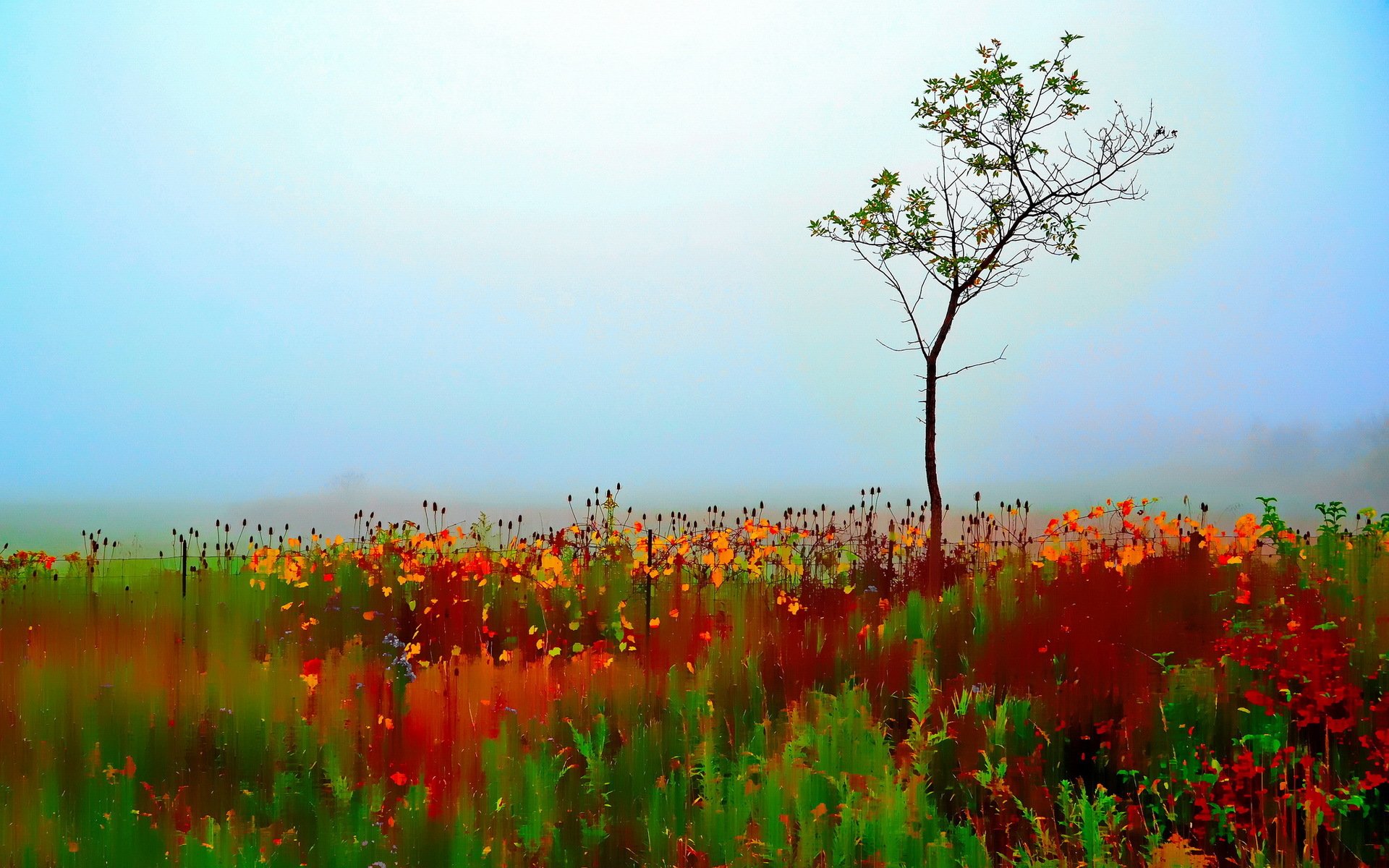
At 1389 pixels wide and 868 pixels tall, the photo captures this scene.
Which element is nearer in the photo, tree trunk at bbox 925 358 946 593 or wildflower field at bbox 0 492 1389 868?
wildflower field at bbox 0 492 1389 868

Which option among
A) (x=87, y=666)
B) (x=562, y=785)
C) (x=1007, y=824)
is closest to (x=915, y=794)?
(x=1007, y=824)

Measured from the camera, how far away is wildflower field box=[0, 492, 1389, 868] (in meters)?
4.44

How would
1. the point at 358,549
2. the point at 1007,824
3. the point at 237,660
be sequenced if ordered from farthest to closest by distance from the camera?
the point at 358,549, the point at 237,660, the point at 1007,824

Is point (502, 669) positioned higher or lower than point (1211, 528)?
lower

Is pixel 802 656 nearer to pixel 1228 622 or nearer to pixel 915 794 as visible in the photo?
pixel 915 794

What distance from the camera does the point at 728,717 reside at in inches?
235

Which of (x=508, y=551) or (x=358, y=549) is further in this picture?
(x=358, y=549)

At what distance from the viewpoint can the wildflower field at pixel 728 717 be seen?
444cm

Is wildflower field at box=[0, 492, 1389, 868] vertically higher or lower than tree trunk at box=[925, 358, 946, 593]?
lower

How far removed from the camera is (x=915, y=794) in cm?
443

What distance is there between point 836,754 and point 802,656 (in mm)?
1776

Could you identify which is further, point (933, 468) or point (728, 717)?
point (933, 468)

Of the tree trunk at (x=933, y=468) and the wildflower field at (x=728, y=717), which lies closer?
the wildflower field at (x=728, y=717)

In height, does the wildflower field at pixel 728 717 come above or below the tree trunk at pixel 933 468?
below
